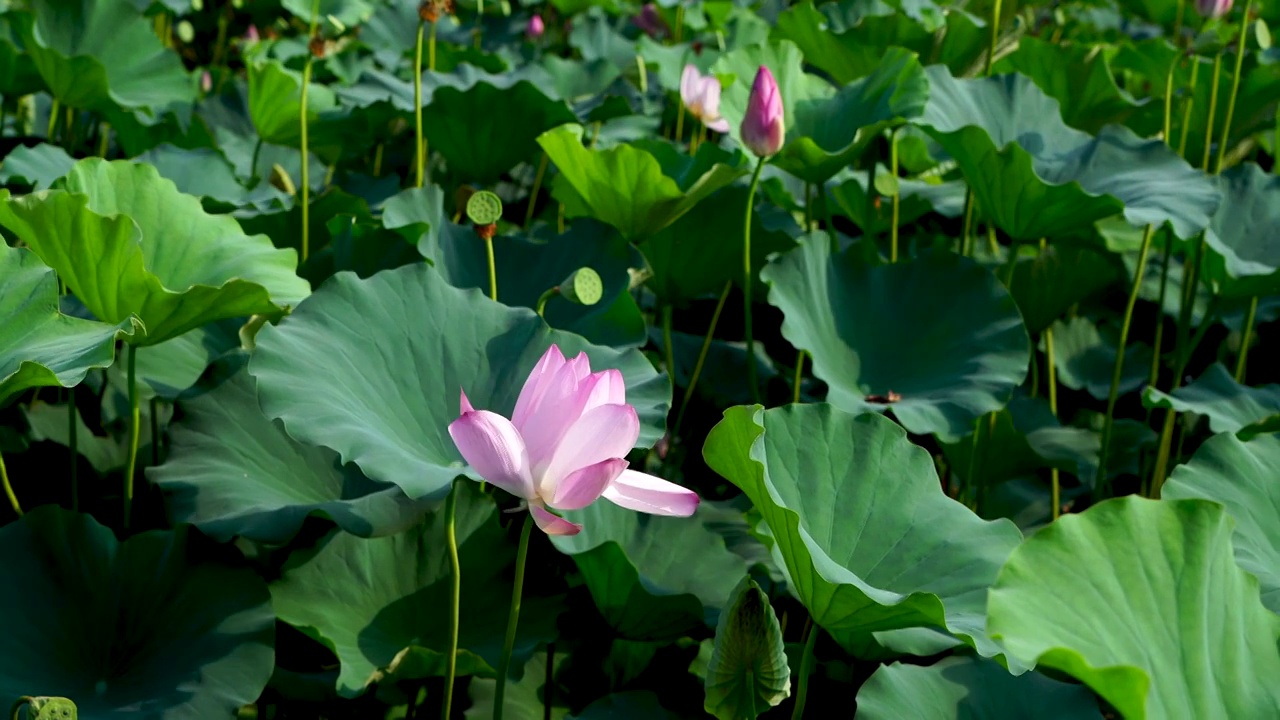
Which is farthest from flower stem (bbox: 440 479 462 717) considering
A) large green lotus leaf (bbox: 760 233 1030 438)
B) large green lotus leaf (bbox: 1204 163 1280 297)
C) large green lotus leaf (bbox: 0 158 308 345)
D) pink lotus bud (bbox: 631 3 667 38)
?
pink lotus bud (bbox: 631 3 667 38)

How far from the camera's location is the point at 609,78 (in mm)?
2631

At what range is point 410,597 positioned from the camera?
3.87 feet

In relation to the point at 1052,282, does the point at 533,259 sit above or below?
above

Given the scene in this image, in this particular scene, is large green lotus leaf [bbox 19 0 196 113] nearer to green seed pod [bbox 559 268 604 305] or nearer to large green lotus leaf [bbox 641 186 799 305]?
large green lotus leaf [bbox 641 186 799 305]

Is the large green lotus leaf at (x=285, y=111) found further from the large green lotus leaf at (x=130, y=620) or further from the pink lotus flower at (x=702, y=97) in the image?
the large green lotus leaf at (x=130, y=620)

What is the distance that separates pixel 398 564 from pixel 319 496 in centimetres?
11

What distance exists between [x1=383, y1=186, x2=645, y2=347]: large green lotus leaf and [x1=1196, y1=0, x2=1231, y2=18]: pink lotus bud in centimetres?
144

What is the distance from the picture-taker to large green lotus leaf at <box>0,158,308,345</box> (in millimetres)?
1088

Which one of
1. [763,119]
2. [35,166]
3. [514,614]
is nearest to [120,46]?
[35,166]

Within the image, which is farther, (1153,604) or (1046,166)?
(1046,166)

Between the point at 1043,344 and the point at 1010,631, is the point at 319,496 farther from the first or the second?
the point at 1043,344

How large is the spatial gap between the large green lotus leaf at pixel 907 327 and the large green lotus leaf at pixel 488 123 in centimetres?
53

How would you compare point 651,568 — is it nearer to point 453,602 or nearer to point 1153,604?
point 453,602

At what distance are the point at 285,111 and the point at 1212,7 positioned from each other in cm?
174
